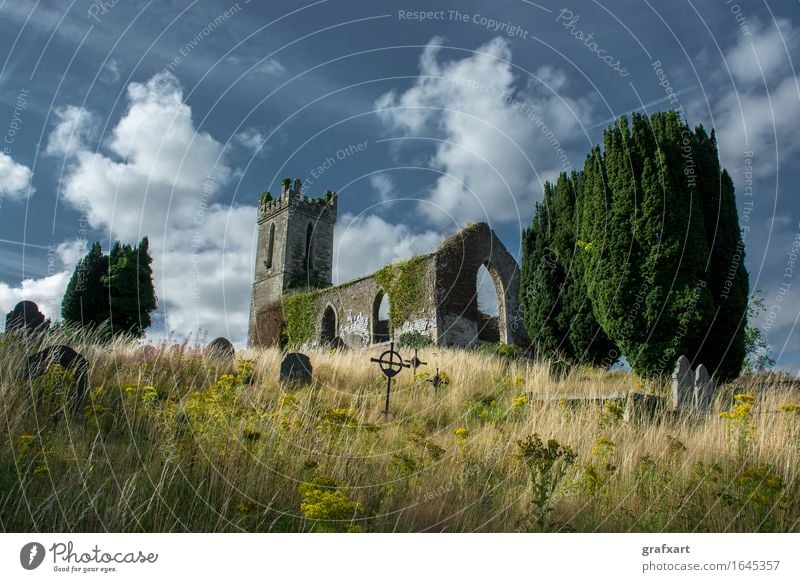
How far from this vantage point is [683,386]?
795 cm

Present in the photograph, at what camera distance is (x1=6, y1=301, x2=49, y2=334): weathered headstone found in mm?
9086

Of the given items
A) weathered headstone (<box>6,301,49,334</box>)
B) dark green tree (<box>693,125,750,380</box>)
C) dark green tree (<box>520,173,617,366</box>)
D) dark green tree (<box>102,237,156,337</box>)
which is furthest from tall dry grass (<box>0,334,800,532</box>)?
dark green tree (<box>102,237,156,337</box>)

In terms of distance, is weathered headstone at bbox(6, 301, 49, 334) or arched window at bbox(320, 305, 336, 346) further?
arched window at bbox(320, 305, 336, 346)

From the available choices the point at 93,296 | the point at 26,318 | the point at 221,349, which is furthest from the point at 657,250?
the point at 93,296

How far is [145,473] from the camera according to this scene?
3.77 metres

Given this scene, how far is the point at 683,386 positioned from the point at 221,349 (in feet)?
27.3

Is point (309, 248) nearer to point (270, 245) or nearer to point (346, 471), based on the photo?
point (270, 245)

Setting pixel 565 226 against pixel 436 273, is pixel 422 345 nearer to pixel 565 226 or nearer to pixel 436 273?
pixel 436 273

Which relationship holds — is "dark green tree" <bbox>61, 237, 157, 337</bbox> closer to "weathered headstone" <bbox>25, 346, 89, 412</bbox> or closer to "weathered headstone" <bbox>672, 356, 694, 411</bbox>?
"weathered headstone" <bbox>25, 346, 89, 412</bbox>

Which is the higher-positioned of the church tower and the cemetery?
the church tower

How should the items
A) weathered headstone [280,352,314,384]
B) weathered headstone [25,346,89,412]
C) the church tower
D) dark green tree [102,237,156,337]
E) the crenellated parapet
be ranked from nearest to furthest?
1. weathered headstone [25,346,89,412]
2. weathered headstone [280,352,314,384]
3. dark green tree [102,237,156,337]
4. the church tower
5. the crenellated parapet

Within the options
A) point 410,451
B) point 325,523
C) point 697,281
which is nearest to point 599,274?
point 697,281

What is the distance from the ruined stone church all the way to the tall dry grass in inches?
430
